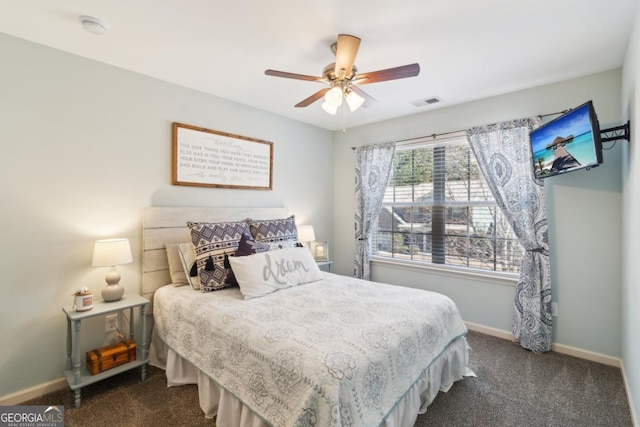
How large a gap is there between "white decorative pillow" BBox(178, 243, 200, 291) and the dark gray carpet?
2.46ft

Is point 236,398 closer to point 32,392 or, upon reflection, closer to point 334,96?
point 32,392

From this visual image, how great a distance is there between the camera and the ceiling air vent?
10.3 feet

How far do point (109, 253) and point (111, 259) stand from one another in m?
0.05

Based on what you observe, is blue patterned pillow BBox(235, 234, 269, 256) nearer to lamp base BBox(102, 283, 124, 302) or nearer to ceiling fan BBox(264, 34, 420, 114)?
lamp base BBox(102, 283, 124, 302)

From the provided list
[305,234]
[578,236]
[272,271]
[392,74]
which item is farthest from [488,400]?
[305,234]

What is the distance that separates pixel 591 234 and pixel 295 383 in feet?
9.22

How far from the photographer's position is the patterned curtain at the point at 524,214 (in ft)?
8.90

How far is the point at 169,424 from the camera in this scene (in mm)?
1813

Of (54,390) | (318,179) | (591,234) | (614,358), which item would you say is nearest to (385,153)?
(318,179)

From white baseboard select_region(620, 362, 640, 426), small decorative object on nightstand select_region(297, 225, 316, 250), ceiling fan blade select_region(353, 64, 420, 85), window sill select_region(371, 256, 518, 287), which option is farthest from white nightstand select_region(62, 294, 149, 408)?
white baseboard select_region(620, 362, 640, 426)

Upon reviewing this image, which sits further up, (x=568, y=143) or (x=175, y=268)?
(x=568, y=143)

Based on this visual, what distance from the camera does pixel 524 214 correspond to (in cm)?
283

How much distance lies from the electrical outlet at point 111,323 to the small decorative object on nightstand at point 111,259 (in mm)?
291

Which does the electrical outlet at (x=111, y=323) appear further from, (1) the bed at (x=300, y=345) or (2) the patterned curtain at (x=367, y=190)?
(2) the patterned curtain at (x=367, y=190)
